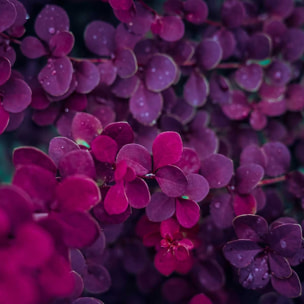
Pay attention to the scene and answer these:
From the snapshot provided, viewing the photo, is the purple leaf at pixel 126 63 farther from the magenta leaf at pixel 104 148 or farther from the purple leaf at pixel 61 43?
the magenta leaf at pixel 104 148

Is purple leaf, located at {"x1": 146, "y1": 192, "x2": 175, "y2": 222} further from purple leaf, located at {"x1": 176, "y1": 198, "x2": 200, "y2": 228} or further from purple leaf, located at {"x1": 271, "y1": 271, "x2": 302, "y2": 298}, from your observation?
purple leaf, located at {"x1": 271, "y1": 271, "x2": 302, "y2": 298}

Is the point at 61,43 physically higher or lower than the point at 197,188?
higher

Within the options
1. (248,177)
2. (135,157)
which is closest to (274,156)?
(248,177)

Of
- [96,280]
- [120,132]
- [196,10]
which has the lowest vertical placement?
[96,280]

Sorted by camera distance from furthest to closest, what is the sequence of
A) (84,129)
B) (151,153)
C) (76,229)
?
1. (151,153)
2. (84,129)
3. (76,229)

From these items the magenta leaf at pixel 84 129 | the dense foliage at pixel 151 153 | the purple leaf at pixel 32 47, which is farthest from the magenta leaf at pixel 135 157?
the purple leaf at pixel 32 47

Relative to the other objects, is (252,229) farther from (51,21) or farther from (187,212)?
(51,21)

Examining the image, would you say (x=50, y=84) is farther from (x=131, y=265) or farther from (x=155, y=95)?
(x=131, y=265)
